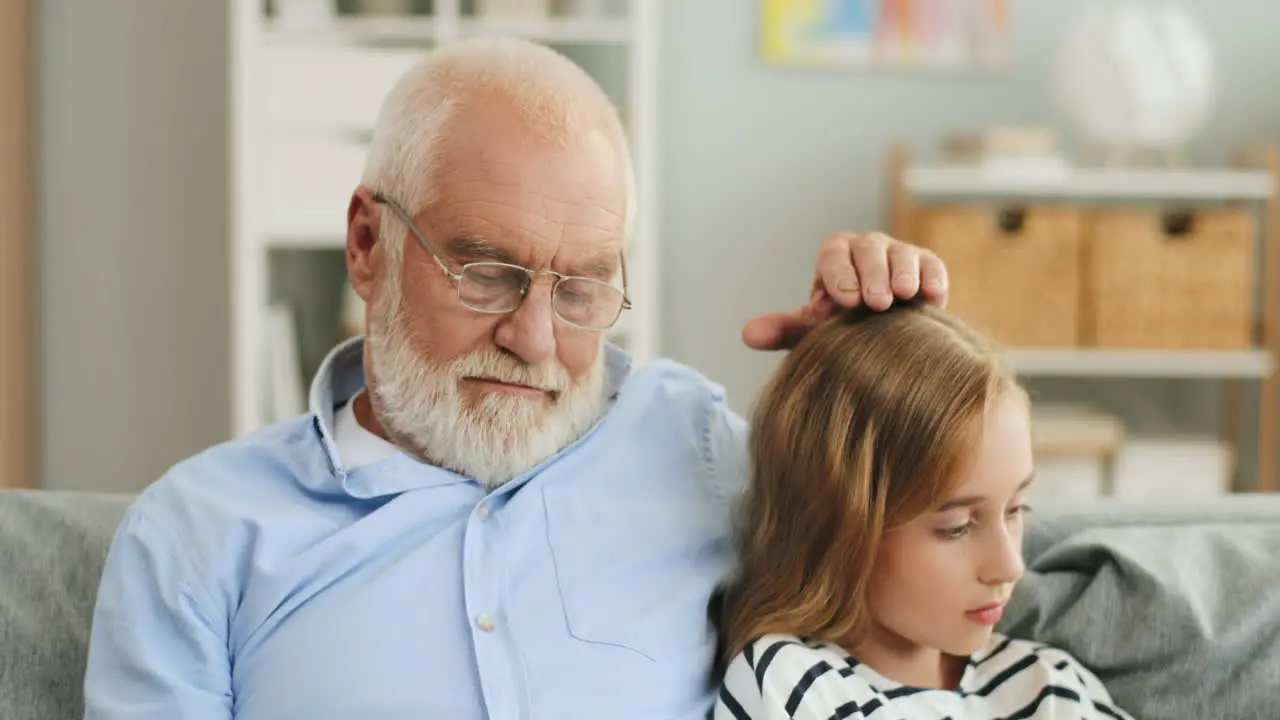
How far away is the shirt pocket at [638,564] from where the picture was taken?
4.06ft

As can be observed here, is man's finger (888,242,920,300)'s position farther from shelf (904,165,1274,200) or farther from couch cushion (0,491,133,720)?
shelf (904,165,1274,200)

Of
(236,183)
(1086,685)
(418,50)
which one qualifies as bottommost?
(1086,685)

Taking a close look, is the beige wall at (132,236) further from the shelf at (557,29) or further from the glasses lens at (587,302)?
the glasses lens at (587,302)

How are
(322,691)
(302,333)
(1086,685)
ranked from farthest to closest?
1. (302,333)
2. (1086,685)
3. (322,691)

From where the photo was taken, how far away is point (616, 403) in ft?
4.63

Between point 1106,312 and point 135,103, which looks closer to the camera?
point 1106,312

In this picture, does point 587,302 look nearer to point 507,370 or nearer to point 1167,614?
point 507,370

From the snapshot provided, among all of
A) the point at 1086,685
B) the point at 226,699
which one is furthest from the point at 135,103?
the point at 1086,685

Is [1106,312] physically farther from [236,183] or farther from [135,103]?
[135,103]

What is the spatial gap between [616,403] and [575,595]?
24 cm

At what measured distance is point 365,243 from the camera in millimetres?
1452

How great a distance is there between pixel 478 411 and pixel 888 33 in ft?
8.62

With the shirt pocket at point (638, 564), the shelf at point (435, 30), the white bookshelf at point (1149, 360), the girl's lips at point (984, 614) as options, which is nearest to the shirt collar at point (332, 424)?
the shirt pocket at point (638, 564)

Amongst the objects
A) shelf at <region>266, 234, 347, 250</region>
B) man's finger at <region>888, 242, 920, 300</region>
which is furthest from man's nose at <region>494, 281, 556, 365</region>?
shelf at <region>266, 234, 347, 250</region>
